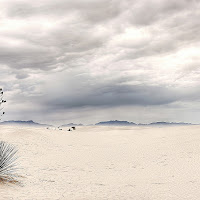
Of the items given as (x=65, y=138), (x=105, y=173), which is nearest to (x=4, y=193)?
(x=105, y=173)

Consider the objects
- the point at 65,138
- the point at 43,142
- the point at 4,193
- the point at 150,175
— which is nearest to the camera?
the point at 4,193

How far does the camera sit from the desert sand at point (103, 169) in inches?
371

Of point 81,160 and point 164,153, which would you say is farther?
point 164,153

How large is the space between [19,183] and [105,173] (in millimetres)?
4550

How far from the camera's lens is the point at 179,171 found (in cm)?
1343

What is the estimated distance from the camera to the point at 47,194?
9.19m

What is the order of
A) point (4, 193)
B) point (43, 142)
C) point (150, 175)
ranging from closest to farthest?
point (4, 193)
point (150, 175)
point (43, 142)

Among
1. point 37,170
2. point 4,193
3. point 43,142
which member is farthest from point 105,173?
point 43,142

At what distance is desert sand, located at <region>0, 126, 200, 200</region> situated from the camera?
371 inches

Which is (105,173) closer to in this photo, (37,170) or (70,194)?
(37,170)

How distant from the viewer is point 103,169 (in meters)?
14.4

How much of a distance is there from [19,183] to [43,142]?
12.6 m

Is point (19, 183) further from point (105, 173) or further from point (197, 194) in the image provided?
point (197, 194)

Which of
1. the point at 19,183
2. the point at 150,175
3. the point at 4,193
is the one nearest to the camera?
the point at 4,193
